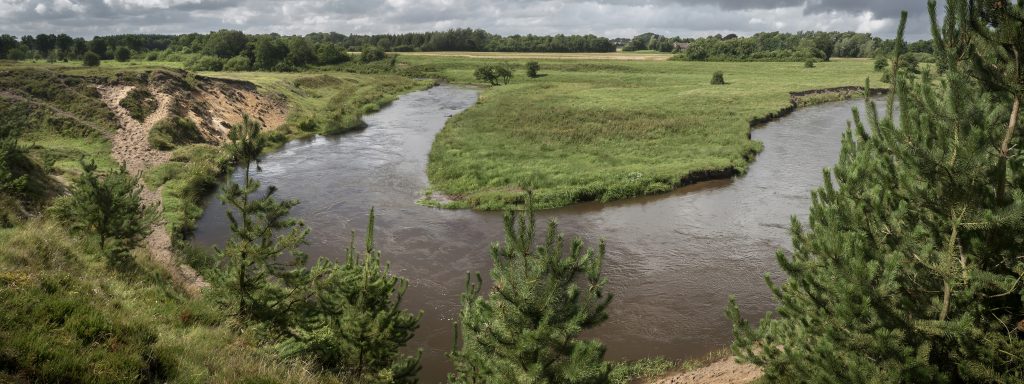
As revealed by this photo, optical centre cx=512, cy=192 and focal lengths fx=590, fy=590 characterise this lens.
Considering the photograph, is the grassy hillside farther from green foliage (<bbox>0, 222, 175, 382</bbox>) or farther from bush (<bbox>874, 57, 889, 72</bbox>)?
bush (<bbox>874, 57, 889, 72</bbox>)

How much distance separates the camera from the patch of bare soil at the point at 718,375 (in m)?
13.8

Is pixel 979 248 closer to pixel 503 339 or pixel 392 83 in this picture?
pixel 503 339

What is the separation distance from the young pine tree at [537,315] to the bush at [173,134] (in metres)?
38.1

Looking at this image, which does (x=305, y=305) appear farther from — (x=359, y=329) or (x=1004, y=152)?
(x=1004, y=152)

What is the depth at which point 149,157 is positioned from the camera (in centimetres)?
3672

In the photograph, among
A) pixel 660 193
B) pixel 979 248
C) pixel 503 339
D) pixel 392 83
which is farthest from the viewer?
pixel 392 83

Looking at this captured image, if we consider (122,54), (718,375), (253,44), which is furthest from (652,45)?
(718,375)

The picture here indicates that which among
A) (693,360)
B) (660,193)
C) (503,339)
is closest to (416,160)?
(660,193)

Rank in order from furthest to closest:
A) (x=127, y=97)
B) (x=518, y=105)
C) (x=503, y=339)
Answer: (x=518, y=105)
(x=127, y=97)
(x=503, y=339)

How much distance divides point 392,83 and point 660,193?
2596 inches

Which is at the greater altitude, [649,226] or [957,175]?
[957,175]

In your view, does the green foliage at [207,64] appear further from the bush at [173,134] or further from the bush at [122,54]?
the bush at [173,134]

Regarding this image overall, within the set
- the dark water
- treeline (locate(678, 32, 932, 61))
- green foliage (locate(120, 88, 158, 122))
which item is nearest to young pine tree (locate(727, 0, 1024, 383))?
the dark water

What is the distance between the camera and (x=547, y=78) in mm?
91750
